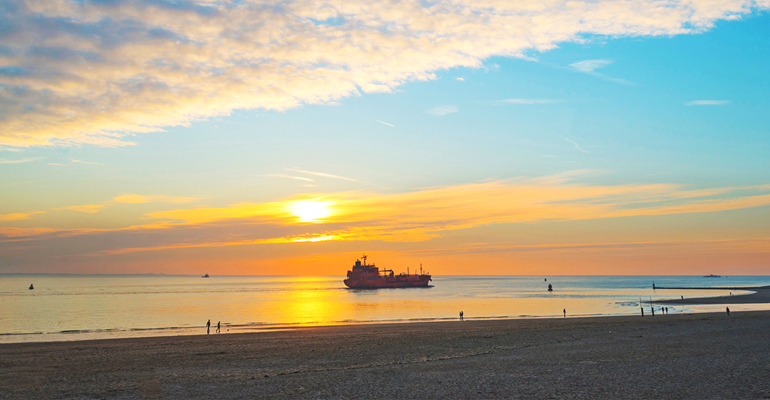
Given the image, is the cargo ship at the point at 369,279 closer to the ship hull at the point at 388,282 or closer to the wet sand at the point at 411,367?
the ship hull at the point at 388,282

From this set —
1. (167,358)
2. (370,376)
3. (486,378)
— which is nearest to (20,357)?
(167,358)

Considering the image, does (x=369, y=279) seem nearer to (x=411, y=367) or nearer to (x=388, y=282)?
(x=388, y=282)

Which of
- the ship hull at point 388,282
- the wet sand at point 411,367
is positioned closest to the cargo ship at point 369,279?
the ship hull at point 388,282

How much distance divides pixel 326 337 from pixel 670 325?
984 inches

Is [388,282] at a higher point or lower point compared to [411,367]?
lower

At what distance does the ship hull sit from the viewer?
154 meters

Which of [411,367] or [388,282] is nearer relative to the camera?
[411,367]

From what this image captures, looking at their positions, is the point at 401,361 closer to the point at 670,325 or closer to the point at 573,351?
the point at 573,351

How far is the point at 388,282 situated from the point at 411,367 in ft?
463

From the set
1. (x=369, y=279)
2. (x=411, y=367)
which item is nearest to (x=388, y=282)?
(x=369, y=279)

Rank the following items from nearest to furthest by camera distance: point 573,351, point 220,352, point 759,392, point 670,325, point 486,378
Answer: point 759,392
point 486,378
point 573,351
point 220,352
point 670,325

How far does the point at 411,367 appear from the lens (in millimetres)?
18703

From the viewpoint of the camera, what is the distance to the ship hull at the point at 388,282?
504 ft

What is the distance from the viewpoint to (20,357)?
23.0 m
